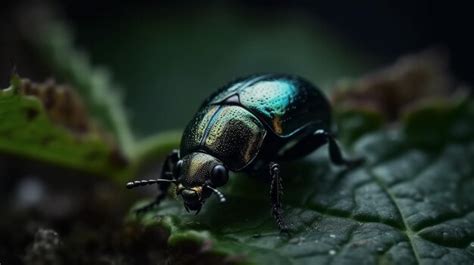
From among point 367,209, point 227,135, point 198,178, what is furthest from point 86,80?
point 367,209

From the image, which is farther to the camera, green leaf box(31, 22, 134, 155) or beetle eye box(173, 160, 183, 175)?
green leaf box(31, 22, 134, 155)

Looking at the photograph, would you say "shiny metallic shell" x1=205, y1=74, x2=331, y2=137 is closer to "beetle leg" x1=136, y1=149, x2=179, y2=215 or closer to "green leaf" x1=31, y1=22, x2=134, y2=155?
"beetle leg" x1=136, y1=149, x2=179, y2=215

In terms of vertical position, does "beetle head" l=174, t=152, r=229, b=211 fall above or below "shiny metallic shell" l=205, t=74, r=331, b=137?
below

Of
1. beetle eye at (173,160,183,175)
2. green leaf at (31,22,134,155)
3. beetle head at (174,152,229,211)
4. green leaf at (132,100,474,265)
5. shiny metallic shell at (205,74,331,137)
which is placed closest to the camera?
green leaf at (132,100,474,265)

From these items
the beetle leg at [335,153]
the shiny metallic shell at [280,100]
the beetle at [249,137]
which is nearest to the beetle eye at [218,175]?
the beetle at [249,137]

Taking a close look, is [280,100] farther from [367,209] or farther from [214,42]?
[214,42]

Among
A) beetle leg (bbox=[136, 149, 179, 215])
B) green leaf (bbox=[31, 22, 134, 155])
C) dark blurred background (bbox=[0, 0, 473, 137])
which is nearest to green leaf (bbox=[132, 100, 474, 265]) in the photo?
beetle leg (bbox=[136, 149, 179, 215])
